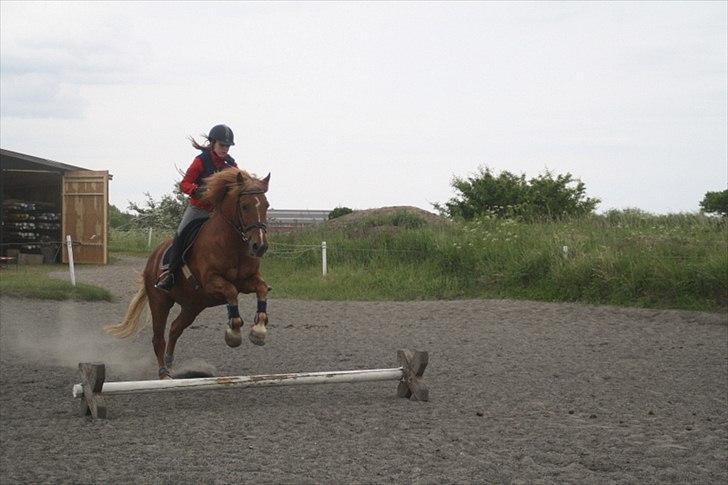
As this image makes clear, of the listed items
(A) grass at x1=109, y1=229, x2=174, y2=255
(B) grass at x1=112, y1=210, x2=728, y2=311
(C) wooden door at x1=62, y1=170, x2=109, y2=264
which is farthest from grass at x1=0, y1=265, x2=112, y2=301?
(A) grass at x1=109, y1=229, x2=174, y2=255

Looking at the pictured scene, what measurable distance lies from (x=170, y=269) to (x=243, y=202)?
126 centimetres

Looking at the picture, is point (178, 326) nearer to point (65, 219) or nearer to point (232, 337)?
point (232, 337)

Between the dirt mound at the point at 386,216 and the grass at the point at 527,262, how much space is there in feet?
6.08

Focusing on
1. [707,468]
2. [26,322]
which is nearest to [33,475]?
[707,468]

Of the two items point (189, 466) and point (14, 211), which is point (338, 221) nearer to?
point (14, 211)

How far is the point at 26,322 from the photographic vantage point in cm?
1386

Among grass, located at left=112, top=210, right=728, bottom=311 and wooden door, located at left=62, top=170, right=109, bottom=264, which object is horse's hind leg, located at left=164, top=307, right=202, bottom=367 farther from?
wooden door, located at left=62, top=170, right=109, bottom=264

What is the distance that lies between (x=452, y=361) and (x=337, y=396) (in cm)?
257

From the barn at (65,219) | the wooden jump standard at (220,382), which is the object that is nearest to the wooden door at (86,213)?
the barn at (65,219)

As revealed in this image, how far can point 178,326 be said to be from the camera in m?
9.02

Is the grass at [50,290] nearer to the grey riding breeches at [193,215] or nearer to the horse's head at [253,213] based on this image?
the grey riding breeches at [193,215]

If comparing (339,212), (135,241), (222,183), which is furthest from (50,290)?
(339,212)

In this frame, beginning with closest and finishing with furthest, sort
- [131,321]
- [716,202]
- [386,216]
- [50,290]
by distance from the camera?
[131,321], [50,290], [386,216], [716,202]

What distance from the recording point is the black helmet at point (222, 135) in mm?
8109
